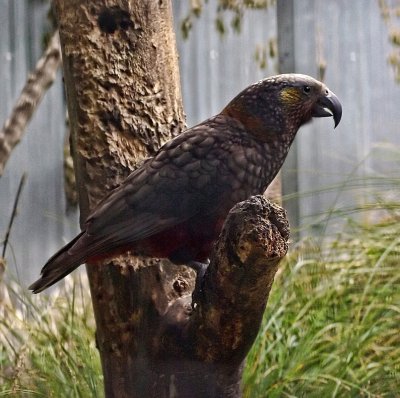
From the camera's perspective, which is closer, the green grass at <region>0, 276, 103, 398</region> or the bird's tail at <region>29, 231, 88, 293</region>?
the bird's tail at <region>29, 231, 88, 293</region>

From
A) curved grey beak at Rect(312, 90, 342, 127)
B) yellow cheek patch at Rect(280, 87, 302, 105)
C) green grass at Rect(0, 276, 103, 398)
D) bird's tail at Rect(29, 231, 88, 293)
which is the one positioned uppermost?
yellow cheek patch at Rect(280, 87, 302, 105)

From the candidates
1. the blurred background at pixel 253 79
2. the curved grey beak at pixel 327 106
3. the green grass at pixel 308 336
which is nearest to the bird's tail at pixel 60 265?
the curved grey beak at pixel 327 106

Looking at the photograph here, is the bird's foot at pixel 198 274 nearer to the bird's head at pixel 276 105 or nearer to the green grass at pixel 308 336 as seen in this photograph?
the bird's head at pixel 276 105

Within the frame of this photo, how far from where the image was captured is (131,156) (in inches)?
78.5

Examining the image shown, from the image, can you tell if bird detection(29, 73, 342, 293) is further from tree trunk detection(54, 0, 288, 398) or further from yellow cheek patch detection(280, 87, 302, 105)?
tree trunk detection(54, 0, 288, 398)

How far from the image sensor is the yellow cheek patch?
1.93m

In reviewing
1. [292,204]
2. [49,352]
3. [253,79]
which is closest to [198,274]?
[49,352]

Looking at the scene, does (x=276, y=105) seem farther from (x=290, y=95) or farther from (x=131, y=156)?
(x=131, y=156)

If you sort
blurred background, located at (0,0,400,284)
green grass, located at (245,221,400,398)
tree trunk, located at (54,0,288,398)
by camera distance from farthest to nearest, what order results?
Answer: 1. blurred background, located at (0,0,400,284)
2. green grass, located at (245,221,400,398)
3. tree trunk, located at (54,0,288,398)

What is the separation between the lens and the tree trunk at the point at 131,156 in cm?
185

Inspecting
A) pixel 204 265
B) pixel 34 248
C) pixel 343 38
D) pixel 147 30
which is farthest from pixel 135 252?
pixel 343 38

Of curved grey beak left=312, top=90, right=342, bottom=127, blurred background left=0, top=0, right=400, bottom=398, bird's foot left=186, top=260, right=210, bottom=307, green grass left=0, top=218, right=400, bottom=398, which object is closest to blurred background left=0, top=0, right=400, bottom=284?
blurred background left=0, top=0, right=400, bottom=398

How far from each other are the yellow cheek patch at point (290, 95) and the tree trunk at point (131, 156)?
283 millimetres

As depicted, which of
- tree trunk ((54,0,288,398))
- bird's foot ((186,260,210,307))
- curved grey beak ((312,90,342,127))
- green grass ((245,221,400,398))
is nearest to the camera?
bird's foot ((186,260,210,307))
